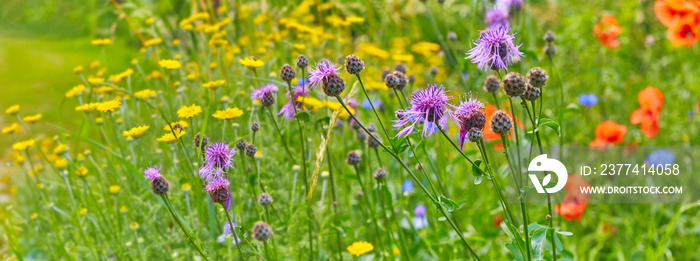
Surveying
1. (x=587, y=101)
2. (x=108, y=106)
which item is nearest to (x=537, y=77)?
(x=108, y=106)

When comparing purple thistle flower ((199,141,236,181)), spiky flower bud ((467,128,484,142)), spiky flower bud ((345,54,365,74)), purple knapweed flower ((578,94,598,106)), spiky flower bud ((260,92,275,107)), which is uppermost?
purple knapweed flower ((578,94,598,106))

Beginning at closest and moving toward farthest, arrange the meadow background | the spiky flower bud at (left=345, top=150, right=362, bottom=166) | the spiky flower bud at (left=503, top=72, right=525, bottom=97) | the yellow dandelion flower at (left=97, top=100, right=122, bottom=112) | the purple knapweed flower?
the spiky flower bud at (left=503, top=72, right=525, bottom=97) → the yellow dandelion flower at (left=97, top=100, right=122, bottom=112) → the spiky flower bud at (left=345, top=150, right=362, bottom=166) → the meadow background → the purple knapweed flower

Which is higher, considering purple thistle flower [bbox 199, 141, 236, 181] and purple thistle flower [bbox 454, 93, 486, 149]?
purple thistle flower [bbox 454, 93, 486, 149]

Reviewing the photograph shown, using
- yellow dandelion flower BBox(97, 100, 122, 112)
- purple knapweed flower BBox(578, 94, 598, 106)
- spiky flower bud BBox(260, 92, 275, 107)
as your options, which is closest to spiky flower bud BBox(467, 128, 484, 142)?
spiky flower bud BBox(260, 92, 275, 107)

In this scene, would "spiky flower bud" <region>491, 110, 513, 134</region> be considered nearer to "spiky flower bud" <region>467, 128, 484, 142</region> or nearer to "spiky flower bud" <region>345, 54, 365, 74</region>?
"spiky flower bud" <region>467, 128, 484, 142</region>

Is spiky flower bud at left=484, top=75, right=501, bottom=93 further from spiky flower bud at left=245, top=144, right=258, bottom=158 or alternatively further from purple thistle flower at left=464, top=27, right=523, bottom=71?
spiky flower bud at left=245, top=144, right=258, bottom=158

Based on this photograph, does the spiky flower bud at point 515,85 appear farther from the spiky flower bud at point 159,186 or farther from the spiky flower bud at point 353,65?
the spiky flower bud at point 159,186

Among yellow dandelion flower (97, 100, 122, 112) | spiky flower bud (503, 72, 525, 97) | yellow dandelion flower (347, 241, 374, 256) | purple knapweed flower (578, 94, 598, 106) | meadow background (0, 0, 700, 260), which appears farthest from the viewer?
purple knapweed flower (578, 94, 598, 106)

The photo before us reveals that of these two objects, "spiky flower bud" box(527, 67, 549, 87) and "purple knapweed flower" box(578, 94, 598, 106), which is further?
"purple knapweed flower" box(578, 94, 598, 106)

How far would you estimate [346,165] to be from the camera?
1830 mm

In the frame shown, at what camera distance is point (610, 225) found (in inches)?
81.2

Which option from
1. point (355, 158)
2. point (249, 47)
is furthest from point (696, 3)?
point (249, 47)

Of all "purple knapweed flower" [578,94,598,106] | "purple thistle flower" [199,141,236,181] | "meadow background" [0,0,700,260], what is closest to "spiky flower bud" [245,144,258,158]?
"meadow background" [0,0,700,260]

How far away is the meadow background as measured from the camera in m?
1.45
